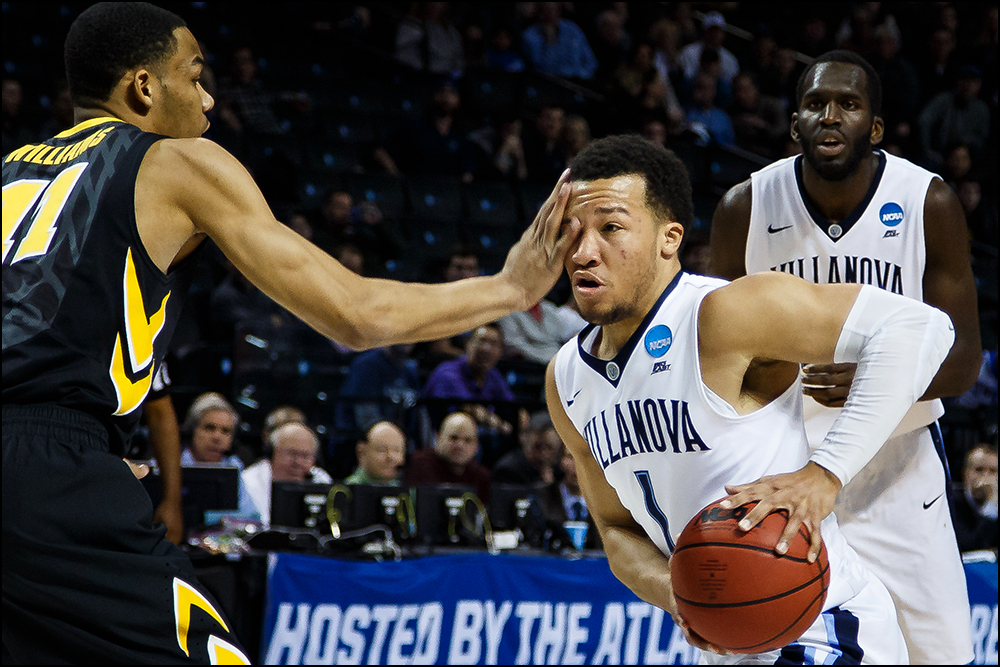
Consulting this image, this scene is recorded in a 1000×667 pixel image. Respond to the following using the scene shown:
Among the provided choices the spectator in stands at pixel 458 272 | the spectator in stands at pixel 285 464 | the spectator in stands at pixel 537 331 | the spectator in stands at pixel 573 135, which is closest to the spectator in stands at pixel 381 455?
the spectator in stands at pixel 285 464

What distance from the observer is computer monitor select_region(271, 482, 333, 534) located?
6.30 meters

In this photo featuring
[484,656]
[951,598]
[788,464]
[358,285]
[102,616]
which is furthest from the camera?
[484,656]

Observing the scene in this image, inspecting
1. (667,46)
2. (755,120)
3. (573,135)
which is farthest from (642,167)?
(667,46)

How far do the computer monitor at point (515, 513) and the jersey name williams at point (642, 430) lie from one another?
3.89m

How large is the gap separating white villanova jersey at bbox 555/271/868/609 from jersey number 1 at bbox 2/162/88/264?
140 cm

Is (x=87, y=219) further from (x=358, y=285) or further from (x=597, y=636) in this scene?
(x=597, y=636)

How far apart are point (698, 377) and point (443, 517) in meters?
4.02

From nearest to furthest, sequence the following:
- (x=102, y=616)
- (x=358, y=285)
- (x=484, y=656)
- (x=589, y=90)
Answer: (x=102, y=616), (x=358, y=285), (x=484, y=656), (x=589, y=90)

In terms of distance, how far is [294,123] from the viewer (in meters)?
11.3

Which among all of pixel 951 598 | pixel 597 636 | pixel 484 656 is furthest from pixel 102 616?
pixel 597 636

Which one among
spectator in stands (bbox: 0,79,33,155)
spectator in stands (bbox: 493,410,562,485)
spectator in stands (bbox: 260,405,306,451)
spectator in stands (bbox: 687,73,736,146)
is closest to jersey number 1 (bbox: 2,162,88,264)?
spectator in stands (bbox: 260,405,306,451)

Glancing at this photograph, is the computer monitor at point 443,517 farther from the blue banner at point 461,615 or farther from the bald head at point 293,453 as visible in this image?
the bald head at point 293,453

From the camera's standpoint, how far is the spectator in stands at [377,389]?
8094mm

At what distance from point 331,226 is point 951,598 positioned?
6.66m
